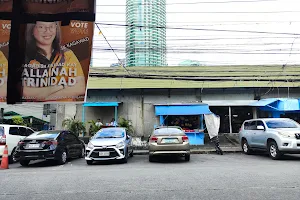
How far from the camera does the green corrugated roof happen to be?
1870 cm

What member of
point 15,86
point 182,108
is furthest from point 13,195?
point 182,108

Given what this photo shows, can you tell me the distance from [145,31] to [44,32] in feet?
24.4

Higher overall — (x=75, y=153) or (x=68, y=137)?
(x=68, y=137)

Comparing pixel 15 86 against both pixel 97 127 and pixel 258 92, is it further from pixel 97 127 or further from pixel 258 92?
pixel 258 92

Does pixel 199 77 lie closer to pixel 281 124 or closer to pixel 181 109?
pixel 181 109

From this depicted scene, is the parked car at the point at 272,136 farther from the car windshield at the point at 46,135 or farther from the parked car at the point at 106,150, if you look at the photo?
the car windshield at the point at 46,135

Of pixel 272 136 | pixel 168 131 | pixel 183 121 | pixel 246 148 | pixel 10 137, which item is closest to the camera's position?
pixel 168 131

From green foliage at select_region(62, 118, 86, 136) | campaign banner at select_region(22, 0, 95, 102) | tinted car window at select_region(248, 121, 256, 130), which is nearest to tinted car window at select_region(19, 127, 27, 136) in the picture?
green foliage at select_region(62, 118, 86, 136)

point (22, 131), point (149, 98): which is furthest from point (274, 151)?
point (22, 131)

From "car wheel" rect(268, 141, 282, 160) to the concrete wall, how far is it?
819 centimetres

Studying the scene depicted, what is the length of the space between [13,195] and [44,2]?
169 inches

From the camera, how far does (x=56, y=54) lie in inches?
109

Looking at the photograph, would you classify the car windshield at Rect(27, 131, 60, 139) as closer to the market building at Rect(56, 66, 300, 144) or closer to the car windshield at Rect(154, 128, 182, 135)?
the car windshield at Rect(154, 128, 182, 135)

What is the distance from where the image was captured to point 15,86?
2.75m
